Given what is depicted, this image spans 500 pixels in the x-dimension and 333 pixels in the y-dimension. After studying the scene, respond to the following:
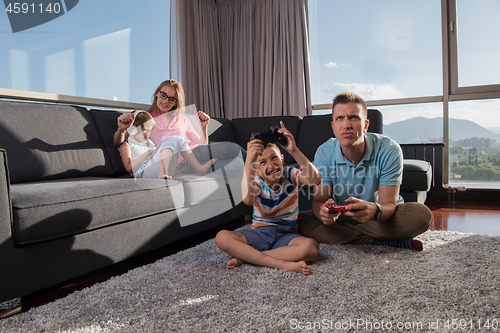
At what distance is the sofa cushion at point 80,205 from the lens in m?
1.04

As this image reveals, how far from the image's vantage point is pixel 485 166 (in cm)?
327

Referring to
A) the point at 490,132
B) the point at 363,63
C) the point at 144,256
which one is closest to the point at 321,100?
the point at 363,63

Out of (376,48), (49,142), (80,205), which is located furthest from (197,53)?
(80,205)

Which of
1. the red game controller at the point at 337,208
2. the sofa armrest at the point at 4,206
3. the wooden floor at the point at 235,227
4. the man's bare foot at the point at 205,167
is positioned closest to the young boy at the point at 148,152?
the man's bare foot at the point at 205,167

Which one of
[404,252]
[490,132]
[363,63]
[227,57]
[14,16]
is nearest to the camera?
[404,252]

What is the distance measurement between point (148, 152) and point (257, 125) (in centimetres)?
121

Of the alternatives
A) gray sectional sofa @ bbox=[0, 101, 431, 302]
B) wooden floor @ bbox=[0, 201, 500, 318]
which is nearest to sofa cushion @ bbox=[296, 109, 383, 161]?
gray sectional sofa @ bbox=[0, 101, 431, 302]

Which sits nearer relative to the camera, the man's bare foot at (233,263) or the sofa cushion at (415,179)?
the man's bare foot at (233,263)

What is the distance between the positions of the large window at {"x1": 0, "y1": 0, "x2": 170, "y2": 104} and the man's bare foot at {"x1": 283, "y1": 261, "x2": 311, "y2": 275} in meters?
2.10

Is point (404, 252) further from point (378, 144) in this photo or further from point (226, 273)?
point (226, 273)

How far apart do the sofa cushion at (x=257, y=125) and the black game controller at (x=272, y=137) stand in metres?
1.34

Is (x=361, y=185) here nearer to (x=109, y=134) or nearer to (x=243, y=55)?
(x=109, y=134)

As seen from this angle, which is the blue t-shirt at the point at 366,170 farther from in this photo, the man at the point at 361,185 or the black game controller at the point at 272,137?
the black game controller at the point at 272,137

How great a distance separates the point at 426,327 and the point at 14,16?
108 inches
